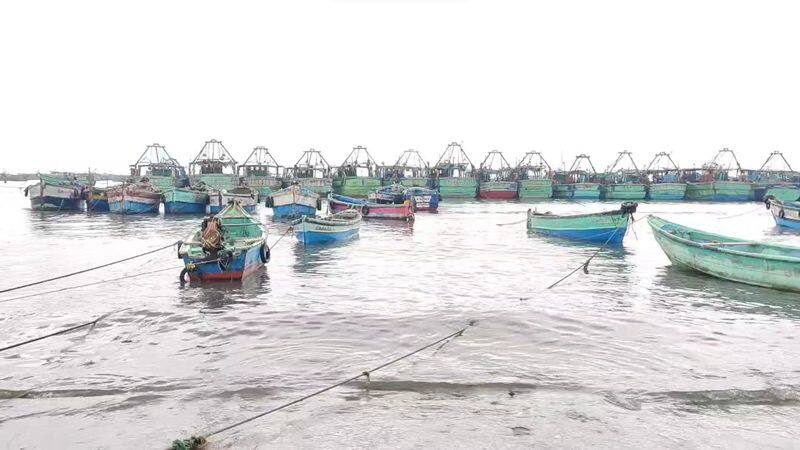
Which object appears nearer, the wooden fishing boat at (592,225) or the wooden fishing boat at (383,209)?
the wooden fishing boat at (592,225)

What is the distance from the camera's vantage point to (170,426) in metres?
5.90

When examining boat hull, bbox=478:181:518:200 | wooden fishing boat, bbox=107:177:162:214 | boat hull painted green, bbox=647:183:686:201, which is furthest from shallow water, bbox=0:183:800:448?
boat hull painted green, bbox=647:183:686:201

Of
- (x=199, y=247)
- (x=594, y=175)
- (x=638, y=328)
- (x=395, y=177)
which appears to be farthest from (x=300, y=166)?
(x=638, y=328)

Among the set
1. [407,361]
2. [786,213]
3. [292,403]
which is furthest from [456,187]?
[292,403]

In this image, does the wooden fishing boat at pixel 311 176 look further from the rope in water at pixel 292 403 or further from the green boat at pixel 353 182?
the rope in water at pixel 292 403

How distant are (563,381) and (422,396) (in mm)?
2129

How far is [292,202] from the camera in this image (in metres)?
35.5

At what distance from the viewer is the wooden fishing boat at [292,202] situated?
35.4 m

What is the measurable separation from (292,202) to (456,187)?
3909cm

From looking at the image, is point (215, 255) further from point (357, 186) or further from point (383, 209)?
point (357, 186)

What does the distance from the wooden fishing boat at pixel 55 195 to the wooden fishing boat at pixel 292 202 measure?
63.5 feet

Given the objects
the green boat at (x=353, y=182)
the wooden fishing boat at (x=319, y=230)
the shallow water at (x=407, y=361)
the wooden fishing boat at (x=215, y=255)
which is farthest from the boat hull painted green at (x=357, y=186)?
the wooden fishing boat at (x=215, y=255)

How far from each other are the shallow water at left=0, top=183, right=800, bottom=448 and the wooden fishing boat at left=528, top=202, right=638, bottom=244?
6364 millimetres

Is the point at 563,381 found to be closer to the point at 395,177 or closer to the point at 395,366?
the point at 395,366
